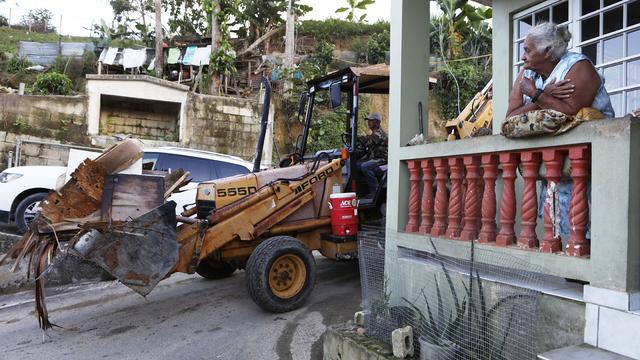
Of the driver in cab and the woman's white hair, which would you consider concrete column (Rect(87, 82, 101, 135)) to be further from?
the woman's white hair

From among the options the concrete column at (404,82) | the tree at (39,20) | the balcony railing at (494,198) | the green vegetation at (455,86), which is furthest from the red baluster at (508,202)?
the tree at (39,20)

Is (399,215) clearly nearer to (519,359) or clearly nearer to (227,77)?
(519,359)

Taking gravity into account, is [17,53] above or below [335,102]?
above

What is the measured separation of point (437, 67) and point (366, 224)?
16.7m

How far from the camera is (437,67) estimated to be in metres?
20.8

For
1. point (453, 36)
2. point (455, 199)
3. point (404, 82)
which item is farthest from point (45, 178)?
point (453, 36)

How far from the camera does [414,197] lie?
362 cm

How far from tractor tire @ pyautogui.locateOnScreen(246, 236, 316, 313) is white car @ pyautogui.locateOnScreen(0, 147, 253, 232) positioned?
304 centimetres

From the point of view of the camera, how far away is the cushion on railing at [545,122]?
2.39 m

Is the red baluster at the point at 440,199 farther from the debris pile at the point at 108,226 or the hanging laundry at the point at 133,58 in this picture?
the hanging laundry at the point at 133,58

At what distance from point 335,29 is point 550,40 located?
23593 millimetres

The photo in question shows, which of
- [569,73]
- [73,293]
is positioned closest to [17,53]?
[73,293]

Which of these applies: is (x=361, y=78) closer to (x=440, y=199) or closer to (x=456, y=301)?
(x=440, y=199)

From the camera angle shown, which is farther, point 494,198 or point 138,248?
point 138,248
